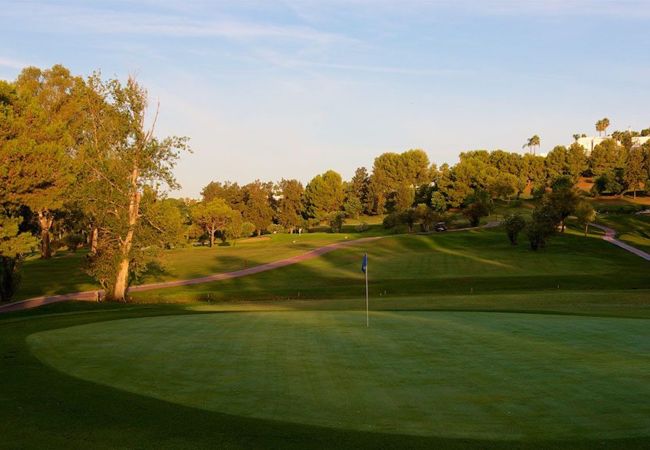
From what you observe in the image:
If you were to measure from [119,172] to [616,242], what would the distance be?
6726 cm

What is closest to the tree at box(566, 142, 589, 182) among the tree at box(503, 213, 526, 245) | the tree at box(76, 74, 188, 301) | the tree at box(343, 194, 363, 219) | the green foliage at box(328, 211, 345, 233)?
the tree at box(343, 194, 363, 219)

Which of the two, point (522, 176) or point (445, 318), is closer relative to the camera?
point (445, 318)

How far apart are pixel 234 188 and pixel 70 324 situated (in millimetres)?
121259

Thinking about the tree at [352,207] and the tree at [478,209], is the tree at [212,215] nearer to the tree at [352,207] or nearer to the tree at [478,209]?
the tree at [478,209]

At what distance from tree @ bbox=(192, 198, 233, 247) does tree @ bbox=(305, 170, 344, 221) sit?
50.3 m

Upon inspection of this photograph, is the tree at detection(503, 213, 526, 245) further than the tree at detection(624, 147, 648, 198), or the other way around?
the tree at detection(624, 147, 648, 198)

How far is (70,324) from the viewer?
70.5 ft

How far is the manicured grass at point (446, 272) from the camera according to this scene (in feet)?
148

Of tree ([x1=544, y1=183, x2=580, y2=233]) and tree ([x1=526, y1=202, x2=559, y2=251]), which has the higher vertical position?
tree ([x1=544, y1=183, x2=580, y2=233])

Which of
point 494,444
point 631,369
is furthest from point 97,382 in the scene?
point 631,369

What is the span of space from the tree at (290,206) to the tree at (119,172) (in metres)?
100

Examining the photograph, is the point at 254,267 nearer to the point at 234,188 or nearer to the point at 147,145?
the point at 147,145

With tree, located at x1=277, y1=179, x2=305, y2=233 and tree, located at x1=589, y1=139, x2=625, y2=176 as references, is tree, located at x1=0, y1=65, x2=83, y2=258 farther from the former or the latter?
tree, located at x1=589, y1=139, x2=625, y2=176

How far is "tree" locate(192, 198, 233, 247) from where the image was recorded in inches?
4284
